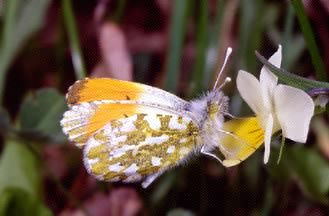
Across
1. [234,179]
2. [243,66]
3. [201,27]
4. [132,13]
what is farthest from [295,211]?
[132,13]

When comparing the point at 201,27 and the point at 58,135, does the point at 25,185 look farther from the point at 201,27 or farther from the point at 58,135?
the point at 201,27

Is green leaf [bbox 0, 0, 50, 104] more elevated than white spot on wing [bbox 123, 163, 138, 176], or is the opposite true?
white spot on wing [bbox 123, 163, 138, 176]

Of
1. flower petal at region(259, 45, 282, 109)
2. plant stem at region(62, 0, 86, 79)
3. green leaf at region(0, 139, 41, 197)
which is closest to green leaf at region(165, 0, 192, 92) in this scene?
plant stem at region(62, 0, 86, 79)

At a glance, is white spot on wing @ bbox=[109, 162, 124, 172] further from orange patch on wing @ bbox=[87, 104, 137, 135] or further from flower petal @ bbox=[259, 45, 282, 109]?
flower petal @ bbox=[259, 45, 282, 109]

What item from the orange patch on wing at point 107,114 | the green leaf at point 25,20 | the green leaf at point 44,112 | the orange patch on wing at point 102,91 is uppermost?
the orange patch on wing at point 102,91

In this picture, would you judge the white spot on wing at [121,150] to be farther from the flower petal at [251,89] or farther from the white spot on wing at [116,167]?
the flower petal at [251,89]

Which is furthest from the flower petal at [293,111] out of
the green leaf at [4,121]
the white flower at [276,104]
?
the green leaf at [4,121]

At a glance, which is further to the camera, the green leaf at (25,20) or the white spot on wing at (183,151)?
the green leaf at (25,20)
